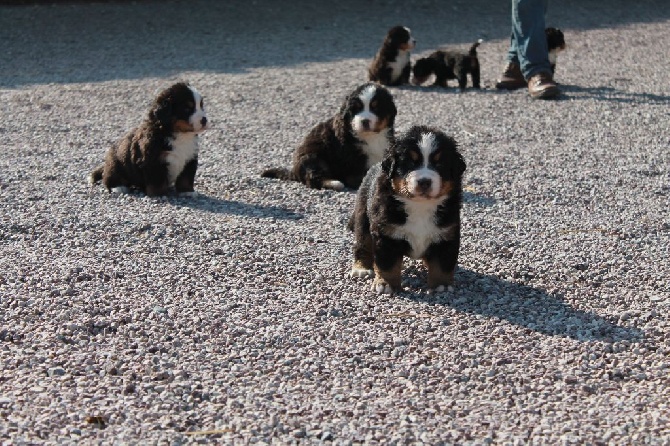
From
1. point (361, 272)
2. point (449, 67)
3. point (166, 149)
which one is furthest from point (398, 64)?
point (361, 272)

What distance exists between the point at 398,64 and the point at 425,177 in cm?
793

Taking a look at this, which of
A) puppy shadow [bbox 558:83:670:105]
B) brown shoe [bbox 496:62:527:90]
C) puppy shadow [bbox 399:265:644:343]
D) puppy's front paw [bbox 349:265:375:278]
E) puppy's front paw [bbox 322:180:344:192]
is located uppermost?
brown shoe [bbox 496:62:527:90]

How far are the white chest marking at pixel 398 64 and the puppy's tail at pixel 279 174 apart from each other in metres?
4.54

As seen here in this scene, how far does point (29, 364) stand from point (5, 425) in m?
0.69

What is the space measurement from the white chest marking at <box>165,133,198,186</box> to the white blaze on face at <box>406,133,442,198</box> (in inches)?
124

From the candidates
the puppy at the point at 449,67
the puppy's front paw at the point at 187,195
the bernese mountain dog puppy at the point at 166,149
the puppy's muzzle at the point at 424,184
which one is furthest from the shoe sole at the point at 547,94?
the puppy's muzzle at the point at 424,184

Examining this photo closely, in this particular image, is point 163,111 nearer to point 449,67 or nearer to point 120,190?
point 120,190

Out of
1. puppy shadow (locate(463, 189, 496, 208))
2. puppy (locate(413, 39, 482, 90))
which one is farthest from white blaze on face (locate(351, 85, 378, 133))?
puppy (locate(413, 39, 482, 90))

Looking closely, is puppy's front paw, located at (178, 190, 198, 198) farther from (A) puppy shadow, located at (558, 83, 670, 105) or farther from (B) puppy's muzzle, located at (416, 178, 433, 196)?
(A) puppy shadow, located at (558, 83, 670, 105)

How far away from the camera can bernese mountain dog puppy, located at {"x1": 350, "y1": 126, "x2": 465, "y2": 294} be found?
19.3ft

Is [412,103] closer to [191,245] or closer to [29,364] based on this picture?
[191,245]

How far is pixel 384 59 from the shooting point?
13547 millimetres

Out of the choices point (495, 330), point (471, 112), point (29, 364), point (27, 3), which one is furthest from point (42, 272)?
point (27, 3)

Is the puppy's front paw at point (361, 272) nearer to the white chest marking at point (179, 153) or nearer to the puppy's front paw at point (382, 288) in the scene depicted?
the puppy's front paw at point (382, 288)
